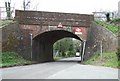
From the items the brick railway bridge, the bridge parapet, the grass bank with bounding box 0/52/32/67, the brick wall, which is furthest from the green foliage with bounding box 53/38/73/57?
the grass bank with bounding box 0/52/32/67

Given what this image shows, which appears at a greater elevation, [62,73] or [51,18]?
[51,18]

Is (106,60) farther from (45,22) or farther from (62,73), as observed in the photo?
(62,73)

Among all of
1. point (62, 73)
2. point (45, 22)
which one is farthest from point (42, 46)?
point (62, 73)

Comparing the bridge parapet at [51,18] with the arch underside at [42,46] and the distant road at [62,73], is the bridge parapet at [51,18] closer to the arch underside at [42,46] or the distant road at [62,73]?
the arch underside at [42,46]

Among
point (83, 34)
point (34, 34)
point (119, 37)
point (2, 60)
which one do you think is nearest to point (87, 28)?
point (83, 34)

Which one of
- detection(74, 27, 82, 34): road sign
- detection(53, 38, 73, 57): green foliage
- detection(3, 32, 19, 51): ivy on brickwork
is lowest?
detection(53, 38, 73, 57): green foliage

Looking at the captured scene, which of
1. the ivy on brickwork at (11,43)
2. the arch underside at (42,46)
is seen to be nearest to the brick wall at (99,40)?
the arch underside at (42,46)

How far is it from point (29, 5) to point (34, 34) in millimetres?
25326

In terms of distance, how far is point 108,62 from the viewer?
27406mm

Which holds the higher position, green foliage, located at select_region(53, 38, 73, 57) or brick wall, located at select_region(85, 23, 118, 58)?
brick wall, located at select_region(85, 23, 118, 58)

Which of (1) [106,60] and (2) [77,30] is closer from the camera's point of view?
(1) [106,60]

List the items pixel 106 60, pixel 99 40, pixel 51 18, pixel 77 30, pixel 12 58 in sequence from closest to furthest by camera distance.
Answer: pixel 106 60
pixel 12 58
pixel 99 40
pixel 51 18
pixel 77 30

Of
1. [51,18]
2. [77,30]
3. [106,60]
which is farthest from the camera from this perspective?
[77,30]

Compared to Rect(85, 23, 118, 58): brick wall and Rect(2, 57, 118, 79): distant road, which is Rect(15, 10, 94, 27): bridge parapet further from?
Rect(2, 57, 118, 79): distant road
